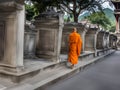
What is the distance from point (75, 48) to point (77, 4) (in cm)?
2084

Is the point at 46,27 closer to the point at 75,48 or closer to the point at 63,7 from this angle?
the point at 75,48

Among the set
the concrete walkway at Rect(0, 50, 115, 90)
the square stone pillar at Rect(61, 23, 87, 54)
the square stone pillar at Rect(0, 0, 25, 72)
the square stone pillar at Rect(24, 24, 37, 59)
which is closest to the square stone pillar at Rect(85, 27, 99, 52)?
the square stone pillar at Rect(61, 23, 87, 54)

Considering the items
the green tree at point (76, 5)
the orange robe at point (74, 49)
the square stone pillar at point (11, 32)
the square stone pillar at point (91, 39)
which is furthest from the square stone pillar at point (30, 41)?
the green tree at point (76, 5)

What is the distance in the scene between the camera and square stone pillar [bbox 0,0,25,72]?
23.1 feet

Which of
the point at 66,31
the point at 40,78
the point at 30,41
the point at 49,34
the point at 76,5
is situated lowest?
the point at 40,78

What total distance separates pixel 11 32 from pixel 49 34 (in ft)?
11.5

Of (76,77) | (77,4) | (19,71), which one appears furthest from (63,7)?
(19,71)

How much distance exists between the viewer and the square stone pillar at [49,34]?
1023 cm

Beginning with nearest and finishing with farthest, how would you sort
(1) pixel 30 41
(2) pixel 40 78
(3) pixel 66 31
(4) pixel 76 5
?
(2) pixel 40 78 < (1) pixel 30 41 < (3) pixel 66 31 < (4) pixel 76 5

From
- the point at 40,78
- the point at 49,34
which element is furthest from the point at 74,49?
the point at 40,78

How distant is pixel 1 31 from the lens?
7465 millimetres

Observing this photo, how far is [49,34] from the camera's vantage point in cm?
1057

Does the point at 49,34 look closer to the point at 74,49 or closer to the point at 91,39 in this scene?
the point at 74,49

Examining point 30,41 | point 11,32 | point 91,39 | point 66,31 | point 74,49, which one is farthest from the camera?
point 91,39
